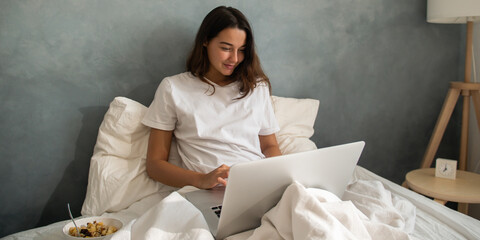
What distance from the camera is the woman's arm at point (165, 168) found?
1.33 metres

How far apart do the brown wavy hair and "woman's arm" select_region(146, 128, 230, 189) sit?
0.88 feet

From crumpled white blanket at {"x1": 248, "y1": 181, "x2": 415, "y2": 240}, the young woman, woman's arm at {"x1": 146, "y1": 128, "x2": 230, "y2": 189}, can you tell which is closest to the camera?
crumpled white blanket at {"x1": 248, "y1": 181, "x2": 415, "y2": 240}

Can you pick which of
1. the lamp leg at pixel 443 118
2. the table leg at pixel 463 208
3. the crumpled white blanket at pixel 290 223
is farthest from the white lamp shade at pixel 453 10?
the crumpled white blanket at pixel 290 223

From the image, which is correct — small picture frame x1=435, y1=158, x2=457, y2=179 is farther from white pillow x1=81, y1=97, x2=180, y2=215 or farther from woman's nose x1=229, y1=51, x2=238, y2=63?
white pillow x1=81, y1=97, x2=180, y2=215

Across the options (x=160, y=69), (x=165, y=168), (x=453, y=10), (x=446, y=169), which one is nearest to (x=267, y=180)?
(x=165, y=168)

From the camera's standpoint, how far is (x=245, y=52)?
1.56 m

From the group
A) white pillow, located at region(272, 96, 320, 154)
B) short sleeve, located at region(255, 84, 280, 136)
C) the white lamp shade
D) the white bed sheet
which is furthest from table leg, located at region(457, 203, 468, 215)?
short sleeve, located at region(255, 84, 280, 136)

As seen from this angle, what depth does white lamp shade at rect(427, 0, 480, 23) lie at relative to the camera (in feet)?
5.78

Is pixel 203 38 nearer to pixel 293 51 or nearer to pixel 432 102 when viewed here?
pixel 293 51

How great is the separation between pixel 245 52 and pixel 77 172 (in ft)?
2.66

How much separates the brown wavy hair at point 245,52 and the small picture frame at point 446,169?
35.4 inches

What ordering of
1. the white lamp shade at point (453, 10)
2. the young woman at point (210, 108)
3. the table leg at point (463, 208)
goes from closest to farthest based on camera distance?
the young woman at point (210, 108), the white lamp shade at point (453, 10), the table leg at point (463, 208)

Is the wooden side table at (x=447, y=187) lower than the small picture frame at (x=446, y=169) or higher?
lower

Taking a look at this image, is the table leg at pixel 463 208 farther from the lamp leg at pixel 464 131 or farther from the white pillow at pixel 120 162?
the white pillow at pixel 120 162
